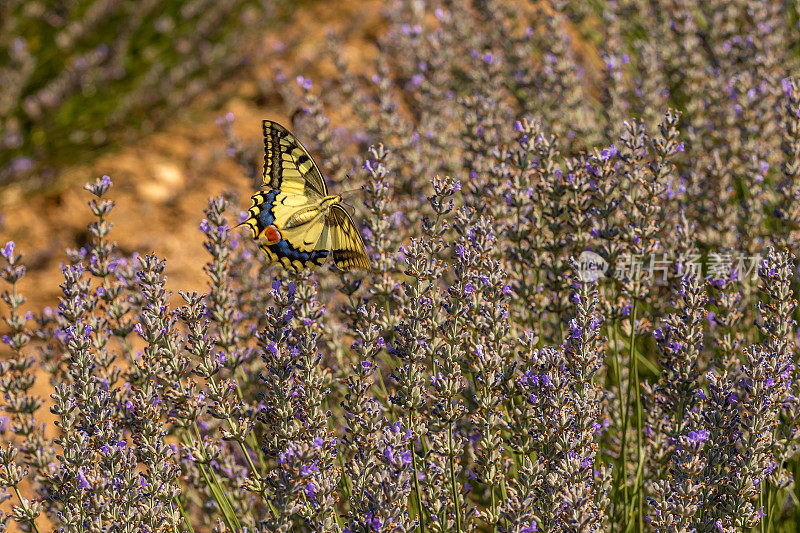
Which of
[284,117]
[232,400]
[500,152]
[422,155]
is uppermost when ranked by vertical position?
[284,117]

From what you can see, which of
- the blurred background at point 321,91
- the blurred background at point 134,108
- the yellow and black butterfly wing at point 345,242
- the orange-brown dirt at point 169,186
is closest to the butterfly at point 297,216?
the yellow and black butterfly wing at point 345,242

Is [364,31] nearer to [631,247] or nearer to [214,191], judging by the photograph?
[214,191]

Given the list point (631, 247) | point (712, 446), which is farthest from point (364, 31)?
point (712, 446)

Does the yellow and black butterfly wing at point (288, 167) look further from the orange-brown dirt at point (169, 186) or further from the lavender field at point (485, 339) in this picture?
the orange-brown dirt at point (169, 186)

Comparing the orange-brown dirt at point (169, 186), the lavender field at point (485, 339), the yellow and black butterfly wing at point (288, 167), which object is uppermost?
the orange-brown dirt at point (169, 186)

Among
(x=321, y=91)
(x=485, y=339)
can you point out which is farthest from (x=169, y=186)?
→ (x=485, y=339)

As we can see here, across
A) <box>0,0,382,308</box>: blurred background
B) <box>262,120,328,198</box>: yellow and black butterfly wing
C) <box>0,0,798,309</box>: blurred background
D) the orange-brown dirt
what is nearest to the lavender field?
<box>0,0,798,309</box>: blurred background
